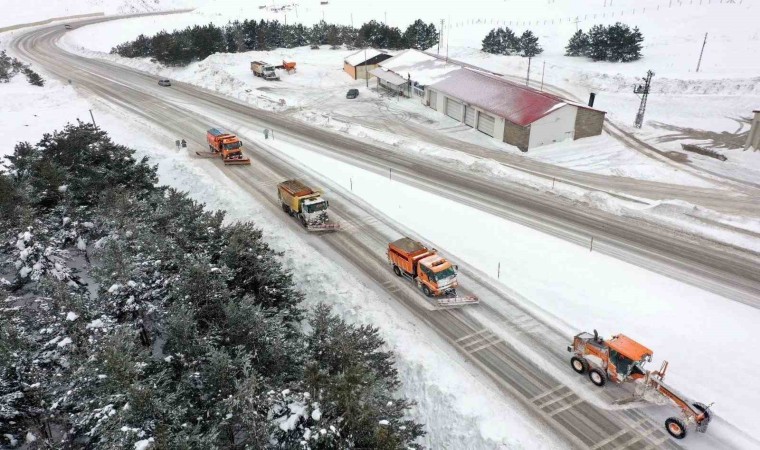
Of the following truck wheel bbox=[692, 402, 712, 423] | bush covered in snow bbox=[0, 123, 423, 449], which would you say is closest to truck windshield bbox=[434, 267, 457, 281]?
bush covered in snow bbox=[0, 123, 423, 449]

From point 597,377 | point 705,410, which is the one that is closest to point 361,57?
point 597,377

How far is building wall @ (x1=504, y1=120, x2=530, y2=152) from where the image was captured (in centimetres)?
5156

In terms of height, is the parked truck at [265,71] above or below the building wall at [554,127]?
above

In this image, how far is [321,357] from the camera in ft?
54.9

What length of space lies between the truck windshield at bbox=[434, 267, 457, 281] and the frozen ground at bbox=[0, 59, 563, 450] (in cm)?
269

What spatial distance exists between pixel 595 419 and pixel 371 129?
144 feet

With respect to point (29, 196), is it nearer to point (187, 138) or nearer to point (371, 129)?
point (187, 138)

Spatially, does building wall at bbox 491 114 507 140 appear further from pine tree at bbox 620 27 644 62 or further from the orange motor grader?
pine tree at bbox 620 27 644 62

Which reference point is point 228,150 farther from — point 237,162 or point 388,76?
point 388,76

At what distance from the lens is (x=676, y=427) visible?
18.0 meters

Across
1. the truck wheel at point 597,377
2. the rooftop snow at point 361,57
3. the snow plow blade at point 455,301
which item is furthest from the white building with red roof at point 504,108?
the truck wheel at point 597,377

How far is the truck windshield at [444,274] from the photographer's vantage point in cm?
2555

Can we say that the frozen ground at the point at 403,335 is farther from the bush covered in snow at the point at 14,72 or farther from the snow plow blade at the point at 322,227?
the bush covered in snow at the point at 14,72

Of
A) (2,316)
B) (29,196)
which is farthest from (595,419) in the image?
(29,196)
